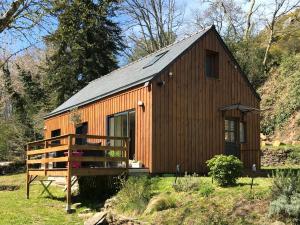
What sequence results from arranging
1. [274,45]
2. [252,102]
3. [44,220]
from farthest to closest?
[274,45]
[252,102]
[44,220]

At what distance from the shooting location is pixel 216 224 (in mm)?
8344

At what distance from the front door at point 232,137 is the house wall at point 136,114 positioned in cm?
383

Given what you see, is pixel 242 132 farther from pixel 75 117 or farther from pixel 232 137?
pixel 75 117

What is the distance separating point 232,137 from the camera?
17516 mm

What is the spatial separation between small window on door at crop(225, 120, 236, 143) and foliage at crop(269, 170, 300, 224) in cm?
826

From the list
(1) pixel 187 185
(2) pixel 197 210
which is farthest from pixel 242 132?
(2) pixel 197 210

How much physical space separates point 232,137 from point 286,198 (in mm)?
9267

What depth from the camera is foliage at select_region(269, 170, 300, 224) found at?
316 inches

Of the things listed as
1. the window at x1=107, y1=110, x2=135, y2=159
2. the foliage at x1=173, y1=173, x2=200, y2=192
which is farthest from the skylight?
the foliage at x1=173, y1=173, x2=200, y2=192

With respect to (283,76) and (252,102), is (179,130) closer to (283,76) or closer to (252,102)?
(252,102)

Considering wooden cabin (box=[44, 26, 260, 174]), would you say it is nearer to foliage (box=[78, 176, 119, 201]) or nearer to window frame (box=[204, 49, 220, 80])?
window frame (box=[204, 49, 220, 80])

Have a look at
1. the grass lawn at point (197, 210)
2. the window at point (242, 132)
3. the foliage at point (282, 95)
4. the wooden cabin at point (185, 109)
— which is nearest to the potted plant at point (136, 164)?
the wooden cabin at point (185, 109)

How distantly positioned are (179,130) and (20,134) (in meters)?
20.0

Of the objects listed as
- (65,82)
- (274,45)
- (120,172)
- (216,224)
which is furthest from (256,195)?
(274,45)
